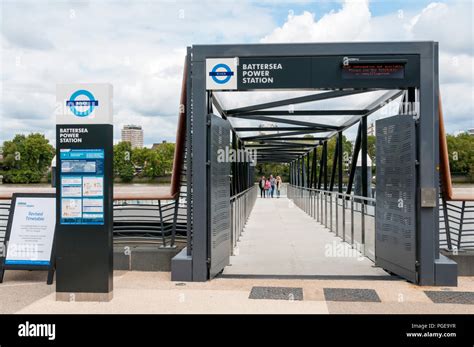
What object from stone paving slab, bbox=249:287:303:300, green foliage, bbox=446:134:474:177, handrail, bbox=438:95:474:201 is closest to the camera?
stone paving slab, bbox=249:287:303:300

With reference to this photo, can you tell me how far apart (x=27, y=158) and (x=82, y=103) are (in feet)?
159

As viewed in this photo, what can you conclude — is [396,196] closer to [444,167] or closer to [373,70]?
[444,167]

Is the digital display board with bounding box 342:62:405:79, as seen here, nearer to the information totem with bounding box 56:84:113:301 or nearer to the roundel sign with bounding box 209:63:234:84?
the roundel sign with bounding box 209:63:234:84

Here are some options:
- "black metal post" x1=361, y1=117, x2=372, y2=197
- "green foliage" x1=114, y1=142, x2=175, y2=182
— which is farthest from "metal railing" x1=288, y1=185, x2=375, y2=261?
"green foliage" x1=114, y1=142, x2=175, y2=182

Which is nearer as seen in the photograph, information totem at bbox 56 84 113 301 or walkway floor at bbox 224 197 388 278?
information totem at bbox 56 84 113 301

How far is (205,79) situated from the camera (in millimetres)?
6973

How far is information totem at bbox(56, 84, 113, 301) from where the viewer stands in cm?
568

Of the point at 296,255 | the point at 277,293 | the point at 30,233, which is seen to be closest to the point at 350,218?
the point at 296,255

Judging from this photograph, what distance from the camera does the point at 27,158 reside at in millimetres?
50812

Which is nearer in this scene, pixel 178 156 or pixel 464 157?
pixel 178 156

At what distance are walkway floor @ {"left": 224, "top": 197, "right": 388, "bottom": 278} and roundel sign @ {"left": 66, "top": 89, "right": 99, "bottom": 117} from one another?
9.69 feet

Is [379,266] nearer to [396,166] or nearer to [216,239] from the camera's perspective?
[396,166]

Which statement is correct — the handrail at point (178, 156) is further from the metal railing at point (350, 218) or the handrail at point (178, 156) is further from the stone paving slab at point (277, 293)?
the metal railing at point (350, 218)
